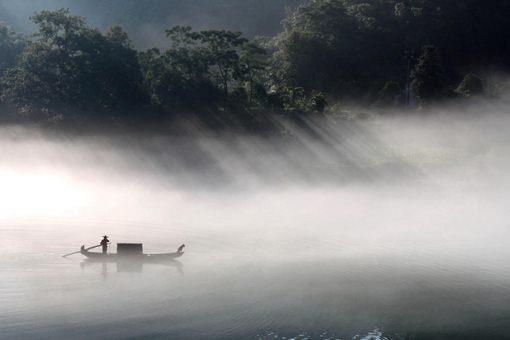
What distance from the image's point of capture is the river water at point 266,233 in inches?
995

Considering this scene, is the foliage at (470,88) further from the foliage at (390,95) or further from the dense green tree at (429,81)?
the foliage at (390,95)

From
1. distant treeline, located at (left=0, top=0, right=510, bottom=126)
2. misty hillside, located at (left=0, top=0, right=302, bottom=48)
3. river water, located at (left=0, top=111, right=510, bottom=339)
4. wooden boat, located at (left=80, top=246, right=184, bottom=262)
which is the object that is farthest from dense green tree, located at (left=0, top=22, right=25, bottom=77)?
wooden boat, located at (left=80, top=246, right=184, bottom=262)

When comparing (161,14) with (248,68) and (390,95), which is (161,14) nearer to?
(248,68)

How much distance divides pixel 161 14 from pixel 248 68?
7675 centimetres

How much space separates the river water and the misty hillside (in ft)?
221

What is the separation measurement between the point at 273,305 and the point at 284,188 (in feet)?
119

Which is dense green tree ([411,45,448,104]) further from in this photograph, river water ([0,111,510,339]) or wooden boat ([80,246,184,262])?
wooden boat ([80,246,184,262])

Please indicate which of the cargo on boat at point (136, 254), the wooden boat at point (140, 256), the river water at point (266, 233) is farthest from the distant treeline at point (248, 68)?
the cargo on boat at point (136, 254)

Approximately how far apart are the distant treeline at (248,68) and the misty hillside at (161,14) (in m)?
44.9

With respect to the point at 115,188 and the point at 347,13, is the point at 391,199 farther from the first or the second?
the point at 347,13

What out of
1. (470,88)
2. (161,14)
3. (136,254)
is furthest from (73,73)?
(161,14)

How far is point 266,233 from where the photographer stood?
4219cm

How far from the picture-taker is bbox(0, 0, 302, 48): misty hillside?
133 meters

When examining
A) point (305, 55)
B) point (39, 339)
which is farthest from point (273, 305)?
point (305, 55)
